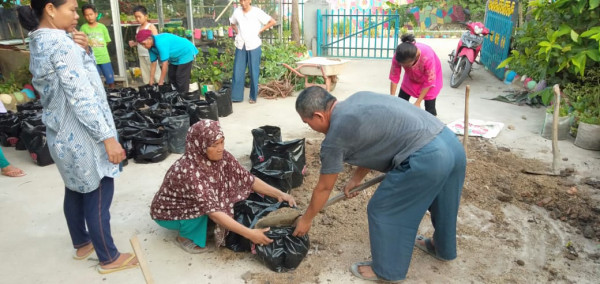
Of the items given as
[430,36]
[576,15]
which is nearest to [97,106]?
[576,15]

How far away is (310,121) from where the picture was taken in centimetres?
237

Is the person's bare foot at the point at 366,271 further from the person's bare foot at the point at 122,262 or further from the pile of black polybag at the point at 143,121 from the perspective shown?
the pile of black polybag at the point at 143,121

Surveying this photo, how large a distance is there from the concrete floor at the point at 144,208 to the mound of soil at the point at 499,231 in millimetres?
215

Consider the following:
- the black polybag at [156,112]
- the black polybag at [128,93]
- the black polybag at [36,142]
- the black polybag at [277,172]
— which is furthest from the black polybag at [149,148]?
the black polybag at [128,93]

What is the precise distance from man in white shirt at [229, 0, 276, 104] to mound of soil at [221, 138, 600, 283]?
120 inches

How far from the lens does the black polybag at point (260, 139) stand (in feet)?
14.1

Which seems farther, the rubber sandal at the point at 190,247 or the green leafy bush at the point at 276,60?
the green leafy bush at the point at 276,60

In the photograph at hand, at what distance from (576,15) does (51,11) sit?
19.3ft

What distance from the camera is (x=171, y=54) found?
6109mm

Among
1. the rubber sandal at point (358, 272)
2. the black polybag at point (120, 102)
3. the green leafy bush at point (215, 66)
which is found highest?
the green leafy bush at point (215, 66)

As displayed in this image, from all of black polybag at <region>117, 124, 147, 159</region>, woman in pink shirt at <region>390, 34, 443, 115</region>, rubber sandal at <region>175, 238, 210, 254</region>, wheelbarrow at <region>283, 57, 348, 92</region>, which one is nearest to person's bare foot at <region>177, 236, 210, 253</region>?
rubber sandal at <region>175, 238, 210, 254</region>

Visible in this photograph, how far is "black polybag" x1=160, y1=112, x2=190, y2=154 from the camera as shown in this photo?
484 centimetres

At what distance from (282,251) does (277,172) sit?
3.34ft

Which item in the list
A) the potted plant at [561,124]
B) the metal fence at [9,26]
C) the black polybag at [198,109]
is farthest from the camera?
the metal fence at [9,26]
